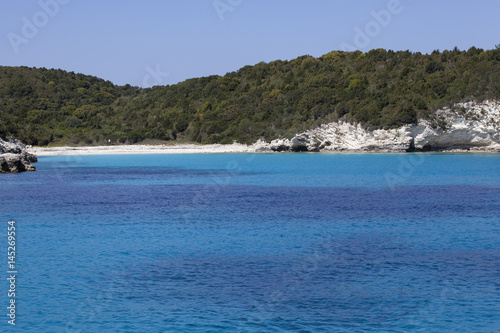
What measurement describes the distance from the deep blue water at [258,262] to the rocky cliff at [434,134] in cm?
4510

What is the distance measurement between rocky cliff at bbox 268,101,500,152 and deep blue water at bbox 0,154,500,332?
45102 mm

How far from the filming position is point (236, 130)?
9681 cm

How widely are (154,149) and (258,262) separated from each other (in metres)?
80.5

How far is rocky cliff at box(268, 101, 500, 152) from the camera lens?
72250mm

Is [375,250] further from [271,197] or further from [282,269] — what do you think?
[271,197]

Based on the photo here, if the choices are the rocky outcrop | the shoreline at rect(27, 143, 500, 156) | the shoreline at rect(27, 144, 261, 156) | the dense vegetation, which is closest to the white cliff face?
the dense vegetation

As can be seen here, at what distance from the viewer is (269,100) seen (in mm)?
103250

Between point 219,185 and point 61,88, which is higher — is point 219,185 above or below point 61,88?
below

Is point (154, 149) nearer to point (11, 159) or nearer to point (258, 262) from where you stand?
point (11, 159)

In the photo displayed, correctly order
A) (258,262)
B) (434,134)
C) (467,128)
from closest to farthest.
Result: (258,262), (467,128), (434,134)

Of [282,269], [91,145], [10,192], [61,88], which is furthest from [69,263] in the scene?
[61,88]

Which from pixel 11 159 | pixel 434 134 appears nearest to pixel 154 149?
pixel 11 159

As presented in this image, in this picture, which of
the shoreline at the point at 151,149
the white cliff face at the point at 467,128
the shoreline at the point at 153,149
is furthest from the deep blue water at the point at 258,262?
the shoreline at the point at 151,149

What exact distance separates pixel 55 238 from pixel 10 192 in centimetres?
1616
